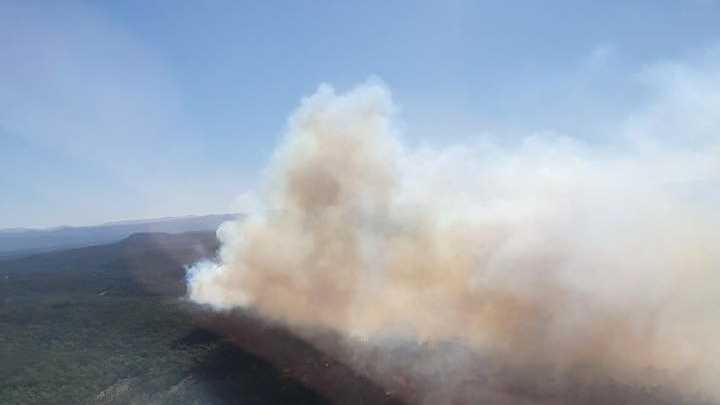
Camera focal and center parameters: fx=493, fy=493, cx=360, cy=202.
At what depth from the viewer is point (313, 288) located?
47500 mm

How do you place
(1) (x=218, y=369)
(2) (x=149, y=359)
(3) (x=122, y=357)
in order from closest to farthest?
(1) (x=218, y=369) < (2) (x=149, y=359) < (3) (x=122, y=357)

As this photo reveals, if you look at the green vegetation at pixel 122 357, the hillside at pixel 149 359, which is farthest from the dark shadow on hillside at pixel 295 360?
the green vegetation at pixel 122 357

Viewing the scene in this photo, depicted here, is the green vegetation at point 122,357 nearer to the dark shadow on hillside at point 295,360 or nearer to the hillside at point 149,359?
the hillside at point 149,359

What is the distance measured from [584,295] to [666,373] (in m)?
6.96

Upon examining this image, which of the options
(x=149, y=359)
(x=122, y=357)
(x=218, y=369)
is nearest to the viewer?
(x=218, y=369)

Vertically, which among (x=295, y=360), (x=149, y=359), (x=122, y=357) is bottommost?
(x=122, y=357)

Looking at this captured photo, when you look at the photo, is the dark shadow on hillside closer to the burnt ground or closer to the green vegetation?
the burnt ground

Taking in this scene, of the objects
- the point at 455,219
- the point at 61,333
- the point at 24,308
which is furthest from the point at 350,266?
the point at 24,308

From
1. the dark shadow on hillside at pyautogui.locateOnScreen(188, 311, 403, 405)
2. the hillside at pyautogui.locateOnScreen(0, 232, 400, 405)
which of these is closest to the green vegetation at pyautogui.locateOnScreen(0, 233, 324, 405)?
the hillside at pyautogui.locateOnScreen(0, 232, 400, 405)

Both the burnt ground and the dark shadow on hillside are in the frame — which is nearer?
the burnt ground

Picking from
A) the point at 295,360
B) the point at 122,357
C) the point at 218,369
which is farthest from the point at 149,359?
the point at 295,360

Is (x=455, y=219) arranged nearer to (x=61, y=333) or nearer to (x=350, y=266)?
(x=350, y=266)

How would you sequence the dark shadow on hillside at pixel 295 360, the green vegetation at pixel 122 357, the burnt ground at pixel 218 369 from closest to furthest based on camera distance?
the burnt ground at pixel 218 369 < the green vegetation at pixel 122 357 < the dark shadow on hillside at pixel 295 360

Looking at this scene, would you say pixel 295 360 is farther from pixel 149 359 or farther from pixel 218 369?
pixel 149 359
